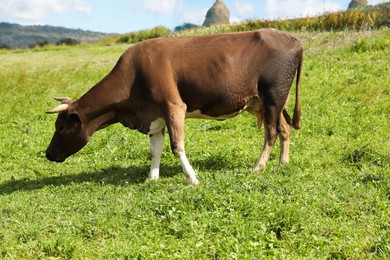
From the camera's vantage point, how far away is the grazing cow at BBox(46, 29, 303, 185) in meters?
8.41

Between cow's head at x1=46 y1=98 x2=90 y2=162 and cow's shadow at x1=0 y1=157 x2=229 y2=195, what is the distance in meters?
0.45

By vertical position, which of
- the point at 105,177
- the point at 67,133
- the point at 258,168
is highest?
the point at 67,133

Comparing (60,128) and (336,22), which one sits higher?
(60,128)

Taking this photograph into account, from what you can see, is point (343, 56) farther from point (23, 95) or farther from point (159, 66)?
point (159, 66)

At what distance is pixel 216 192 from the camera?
277 inches

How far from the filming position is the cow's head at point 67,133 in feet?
28.8

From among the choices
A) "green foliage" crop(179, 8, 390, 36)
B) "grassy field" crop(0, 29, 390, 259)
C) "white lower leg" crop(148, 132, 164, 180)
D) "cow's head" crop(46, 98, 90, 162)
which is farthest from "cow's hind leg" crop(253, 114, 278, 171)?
"green foliage" crop(179, 8, 390, 36)

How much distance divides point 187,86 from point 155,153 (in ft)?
4.12

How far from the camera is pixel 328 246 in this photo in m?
5.62

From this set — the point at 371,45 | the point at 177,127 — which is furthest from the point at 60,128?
the point at 371,45

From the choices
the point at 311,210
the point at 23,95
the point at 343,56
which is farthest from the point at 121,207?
the point at 343,56

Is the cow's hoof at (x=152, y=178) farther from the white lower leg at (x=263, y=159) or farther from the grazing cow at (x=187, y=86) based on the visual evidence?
the white lower leg at (x=263, y=159)

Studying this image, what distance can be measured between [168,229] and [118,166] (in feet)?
12.7

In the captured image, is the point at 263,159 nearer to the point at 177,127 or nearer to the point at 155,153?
the point at 177,127
